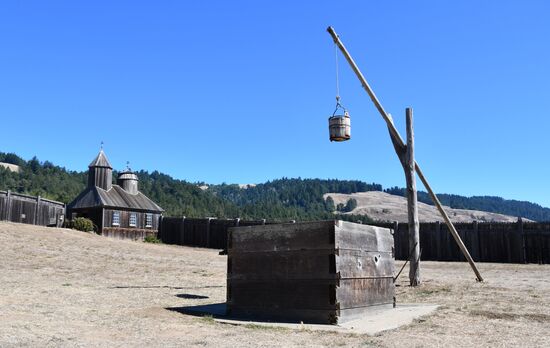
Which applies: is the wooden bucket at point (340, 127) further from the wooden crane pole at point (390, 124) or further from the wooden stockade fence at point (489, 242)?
the wooden stockade fence at point (489, 242)

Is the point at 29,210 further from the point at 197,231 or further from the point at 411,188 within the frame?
the point at 411,188

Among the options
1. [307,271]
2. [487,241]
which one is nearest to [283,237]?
[307,271]

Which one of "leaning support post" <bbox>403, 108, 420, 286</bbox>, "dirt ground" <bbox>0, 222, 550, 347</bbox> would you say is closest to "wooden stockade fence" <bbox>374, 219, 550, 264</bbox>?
"dirt ground" <bbox>0, 222, 550, 347</bbox>

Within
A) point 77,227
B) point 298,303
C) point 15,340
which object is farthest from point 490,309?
point 77,227

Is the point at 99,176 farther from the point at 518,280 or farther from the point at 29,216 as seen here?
the point at 518,280

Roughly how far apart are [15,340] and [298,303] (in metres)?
4.77

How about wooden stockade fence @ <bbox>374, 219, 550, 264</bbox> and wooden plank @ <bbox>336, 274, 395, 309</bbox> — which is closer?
wooden plank @ <bbox>336, 274, 395, 309</bbox>

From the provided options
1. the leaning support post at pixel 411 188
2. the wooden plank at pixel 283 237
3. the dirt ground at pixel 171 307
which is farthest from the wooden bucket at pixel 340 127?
the dirt ground at pixel 171 307

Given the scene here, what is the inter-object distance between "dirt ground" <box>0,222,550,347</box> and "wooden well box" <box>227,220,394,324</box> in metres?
1.10

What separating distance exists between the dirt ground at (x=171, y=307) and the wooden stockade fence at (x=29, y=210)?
15.7 metres

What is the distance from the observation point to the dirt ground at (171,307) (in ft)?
25.9

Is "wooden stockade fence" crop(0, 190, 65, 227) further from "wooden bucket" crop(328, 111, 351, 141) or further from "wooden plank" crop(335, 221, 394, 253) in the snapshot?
"wooden plank" crop(335, 221, 394, 253)

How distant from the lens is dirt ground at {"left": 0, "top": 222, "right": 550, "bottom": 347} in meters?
7.88

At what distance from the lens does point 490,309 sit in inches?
448
